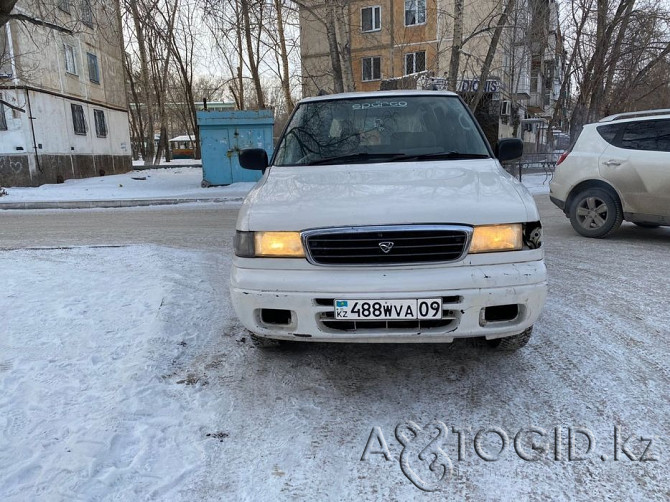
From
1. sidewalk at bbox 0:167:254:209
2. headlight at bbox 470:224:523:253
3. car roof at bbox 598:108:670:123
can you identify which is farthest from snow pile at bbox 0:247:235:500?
sidewalk at bbox 0:167:254:209

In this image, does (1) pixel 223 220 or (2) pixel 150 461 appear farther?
(1) pixel 223 220

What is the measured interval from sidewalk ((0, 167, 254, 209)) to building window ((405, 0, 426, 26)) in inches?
754

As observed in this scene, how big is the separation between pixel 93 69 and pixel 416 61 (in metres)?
18.5

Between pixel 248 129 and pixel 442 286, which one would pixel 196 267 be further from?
pixel 248 129

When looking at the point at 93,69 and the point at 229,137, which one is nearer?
the point at 229,137

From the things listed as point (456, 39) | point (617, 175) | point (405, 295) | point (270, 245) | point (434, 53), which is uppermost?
point (434, 53)

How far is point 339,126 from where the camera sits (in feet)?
12.5

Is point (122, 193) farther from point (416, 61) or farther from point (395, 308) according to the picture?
point (416, 61)

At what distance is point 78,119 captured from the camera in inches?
798

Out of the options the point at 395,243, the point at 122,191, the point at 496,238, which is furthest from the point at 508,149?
the point at 122,191

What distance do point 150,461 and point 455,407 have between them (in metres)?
1.58

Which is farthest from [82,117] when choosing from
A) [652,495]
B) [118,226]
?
[652,495]

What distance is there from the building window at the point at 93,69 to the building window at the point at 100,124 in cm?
149
